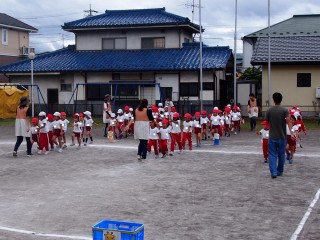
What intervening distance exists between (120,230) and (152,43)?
3223 centimetres

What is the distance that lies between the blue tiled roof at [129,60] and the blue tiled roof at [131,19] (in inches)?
80.7

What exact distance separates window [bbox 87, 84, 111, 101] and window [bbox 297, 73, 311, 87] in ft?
42.2

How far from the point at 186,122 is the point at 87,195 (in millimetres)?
7328

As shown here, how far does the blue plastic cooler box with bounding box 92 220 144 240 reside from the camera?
5.17m

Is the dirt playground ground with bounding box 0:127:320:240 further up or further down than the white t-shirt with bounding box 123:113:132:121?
further down

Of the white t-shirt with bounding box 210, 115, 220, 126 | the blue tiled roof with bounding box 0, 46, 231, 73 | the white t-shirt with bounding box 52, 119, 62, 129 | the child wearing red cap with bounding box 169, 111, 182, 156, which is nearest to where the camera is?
the child wearing red cap with bounding box 169, 111, 182, 156

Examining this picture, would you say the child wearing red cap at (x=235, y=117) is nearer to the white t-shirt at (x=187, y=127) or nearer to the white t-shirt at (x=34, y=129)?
the white t-shirt at (x=187, y=127)

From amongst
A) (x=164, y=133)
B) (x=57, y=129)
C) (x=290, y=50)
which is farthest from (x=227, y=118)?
(x=290, y=50)

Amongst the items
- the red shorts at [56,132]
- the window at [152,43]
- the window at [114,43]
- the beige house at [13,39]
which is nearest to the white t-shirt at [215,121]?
the red shorts at [56,132]

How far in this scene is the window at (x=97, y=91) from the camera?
3606cm

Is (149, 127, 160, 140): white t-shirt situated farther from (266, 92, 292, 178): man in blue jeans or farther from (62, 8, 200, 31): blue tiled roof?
(62, 8, 200, 31): blue tiled roof

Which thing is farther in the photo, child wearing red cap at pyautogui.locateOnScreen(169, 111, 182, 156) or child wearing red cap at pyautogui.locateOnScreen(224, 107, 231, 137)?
child wearing red cap at pyautogui.locateOnScreen(224, 107, 231, 137)

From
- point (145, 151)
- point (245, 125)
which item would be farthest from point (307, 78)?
point (145, 151)

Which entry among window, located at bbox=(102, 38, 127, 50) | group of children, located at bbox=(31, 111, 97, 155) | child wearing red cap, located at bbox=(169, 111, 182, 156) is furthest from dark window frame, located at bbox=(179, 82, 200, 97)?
child wearing red cap, located at bbox=(169, 111, 182, 156)
